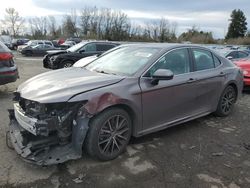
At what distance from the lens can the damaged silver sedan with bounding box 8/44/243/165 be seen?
365 centimetres

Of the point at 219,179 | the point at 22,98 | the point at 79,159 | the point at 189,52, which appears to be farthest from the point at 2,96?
the point at 219,179

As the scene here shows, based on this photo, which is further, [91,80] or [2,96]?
[2,96]

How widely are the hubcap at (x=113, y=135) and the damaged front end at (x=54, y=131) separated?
1.05ft

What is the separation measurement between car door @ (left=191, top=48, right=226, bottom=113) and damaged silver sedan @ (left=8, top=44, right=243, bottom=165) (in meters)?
0.02

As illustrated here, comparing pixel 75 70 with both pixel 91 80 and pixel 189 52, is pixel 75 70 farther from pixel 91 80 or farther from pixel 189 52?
pixel 189 52

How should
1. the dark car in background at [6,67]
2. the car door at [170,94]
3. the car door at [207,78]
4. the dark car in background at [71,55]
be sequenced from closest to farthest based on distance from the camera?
the car door at [170,94] < the car door at [207,78] < the dark car in background at [6,67] < the dark car in background at [71,55]

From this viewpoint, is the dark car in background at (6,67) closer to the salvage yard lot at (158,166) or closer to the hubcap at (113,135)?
the salvage yard lot at (158,166)

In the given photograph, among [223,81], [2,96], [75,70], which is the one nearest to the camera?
[75,70]

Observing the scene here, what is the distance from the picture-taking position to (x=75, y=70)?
197 inches

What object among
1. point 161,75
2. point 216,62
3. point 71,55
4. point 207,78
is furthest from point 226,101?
point 71,55

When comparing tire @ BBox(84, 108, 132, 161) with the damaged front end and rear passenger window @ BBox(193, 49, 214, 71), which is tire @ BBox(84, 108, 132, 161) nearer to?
the damaged front end

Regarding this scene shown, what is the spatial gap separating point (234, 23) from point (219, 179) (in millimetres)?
76944

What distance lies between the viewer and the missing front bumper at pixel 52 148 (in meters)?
3.53

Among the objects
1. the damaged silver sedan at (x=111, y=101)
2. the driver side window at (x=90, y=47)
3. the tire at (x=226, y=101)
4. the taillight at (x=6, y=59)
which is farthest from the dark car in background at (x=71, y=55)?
the tire at (x=226, y=101)
